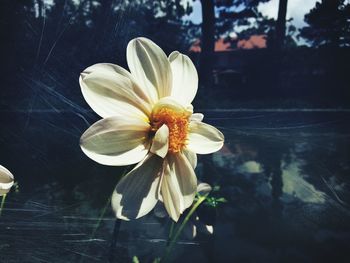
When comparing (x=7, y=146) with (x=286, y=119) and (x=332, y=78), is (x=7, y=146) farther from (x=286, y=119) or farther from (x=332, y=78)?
(x=332, y=78)

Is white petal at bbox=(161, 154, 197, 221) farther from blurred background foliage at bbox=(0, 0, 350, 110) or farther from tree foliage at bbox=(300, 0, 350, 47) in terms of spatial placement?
tree foliage at bbox=(300, 0, 350, 47)

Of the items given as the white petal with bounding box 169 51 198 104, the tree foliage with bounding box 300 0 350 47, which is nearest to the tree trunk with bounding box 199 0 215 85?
the tree foliage with bounding box 300 0 350 47

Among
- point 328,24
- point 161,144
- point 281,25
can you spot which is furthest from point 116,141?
point 328,24

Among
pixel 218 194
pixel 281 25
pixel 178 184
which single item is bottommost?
pixel 218 194

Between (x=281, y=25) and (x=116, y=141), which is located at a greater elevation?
(x=281, y=25)

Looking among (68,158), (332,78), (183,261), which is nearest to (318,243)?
(183,261)

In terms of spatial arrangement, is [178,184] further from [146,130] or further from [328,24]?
[328,24]

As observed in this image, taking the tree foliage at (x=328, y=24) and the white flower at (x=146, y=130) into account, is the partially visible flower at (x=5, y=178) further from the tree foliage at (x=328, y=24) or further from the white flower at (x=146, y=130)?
the tree foliage at (x=328, y=24)
